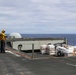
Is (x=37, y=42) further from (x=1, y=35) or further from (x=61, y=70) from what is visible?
(x=61, y=70)

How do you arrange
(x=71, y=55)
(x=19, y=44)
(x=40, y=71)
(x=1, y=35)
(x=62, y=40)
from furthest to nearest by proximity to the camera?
(x=62, y=40) → (x=19, y=44) → (x=1, y=35) → (x=71, y=55) → (x=40, y=71)

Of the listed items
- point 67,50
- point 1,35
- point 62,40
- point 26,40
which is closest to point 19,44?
point 26,40

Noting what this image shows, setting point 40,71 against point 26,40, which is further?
point 26,40

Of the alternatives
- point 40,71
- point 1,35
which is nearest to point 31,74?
point 40,71

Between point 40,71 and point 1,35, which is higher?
point 1,35

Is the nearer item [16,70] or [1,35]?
[16,70]

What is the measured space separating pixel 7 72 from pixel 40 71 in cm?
160

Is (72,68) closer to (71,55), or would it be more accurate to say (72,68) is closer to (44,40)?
(71,55)

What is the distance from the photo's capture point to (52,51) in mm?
25797

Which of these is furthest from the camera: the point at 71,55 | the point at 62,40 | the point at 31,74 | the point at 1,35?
the point at 62,40

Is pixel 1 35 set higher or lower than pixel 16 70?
higher

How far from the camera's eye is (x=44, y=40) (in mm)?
40031

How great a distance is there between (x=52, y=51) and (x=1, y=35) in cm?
458

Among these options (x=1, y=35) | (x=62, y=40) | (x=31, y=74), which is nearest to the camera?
(x=31, y=74)
